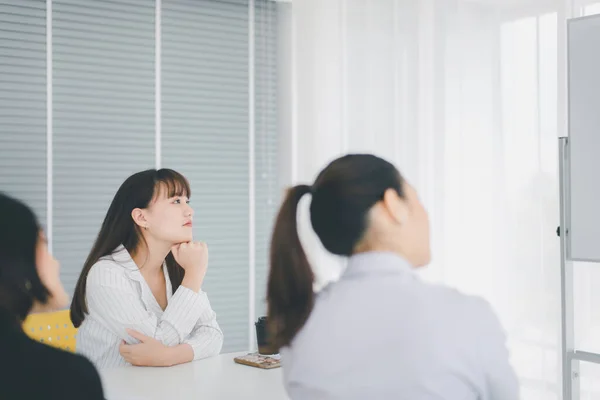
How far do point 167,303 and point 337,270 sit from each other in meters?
1.65

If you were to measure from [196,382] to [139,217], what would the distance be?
656mm

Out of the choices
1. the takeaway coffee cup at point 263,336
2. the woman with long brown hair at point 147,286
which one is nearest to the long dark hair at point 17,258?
the woman with long brown hair at point 147,286

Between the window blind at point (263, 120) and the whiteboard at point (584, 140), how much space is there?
1845 mm

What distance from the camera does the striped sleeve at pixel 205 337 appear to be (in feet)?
6.68

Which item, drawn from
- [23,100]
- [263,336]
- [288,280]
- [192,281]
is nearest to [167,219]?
[192,281]

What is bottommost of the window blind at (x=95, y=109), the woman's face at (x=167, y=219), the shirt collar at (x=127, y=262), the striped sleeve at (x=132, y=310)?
the striped sleeve at (x=132, y=310)

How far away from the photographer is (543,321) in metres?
2.96

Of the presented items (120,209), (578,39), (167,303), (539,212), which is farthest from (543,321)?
(120,209)

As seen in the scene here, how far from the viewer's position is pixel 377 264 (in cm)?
117

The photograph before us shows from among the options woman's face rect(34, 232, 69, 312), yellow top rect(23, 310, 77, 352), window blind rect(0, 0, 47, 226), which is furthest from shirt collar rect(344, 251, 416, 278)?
window blind rect(0, 0, 47, 226)

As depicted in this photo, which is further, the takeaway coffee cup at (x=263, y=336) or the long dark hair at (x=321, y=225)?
the takeaway coffee cup at (x=263, y=336)

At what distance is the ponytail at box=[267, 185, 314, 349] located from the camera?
1282 millimetres

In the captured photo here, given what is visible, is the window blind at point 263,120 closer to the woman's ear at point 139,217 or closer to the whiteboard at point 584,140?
the woman's ear at point 139,217

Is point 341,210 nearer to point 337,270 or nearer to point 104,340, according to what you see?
point 104,340
